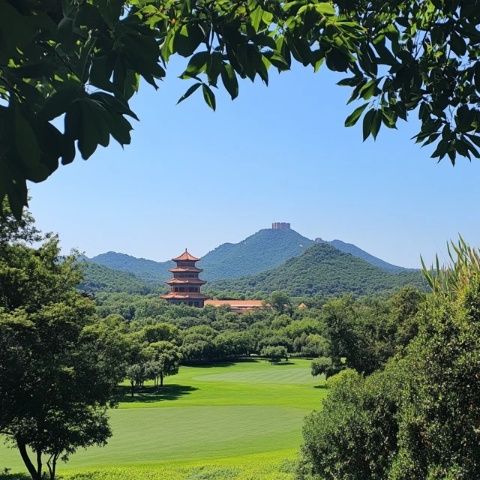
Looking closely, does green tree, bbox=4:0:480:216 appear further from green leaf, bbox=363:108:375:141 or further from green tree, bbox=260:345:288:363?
green tree, bbox=260:345:288:363

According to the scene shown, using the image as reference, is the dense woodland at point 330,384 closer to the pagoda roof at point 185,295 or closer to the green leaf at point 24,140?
the green leaf at point 24,140

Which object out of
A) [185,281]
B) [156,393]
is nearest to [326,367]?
[156,393]

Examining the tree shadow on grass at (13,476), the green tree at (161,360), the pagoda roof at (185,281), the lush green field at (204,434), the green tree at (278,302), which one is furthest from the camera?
the pagoda roof at (185,281)

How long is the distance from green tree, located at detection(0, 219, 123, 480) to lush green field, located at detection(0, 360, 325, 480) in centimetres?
385

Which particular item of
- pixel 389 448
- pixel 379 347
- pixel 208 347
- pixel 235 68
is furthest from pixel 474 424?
pixel 208 347

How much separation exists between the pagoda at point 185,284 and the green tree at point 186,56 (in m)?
126

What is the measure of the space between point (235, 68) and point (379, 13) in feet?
3.43

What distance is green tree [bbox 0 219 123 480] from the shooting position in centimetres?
1412

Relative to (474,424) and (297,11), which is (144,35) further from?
(474,424)

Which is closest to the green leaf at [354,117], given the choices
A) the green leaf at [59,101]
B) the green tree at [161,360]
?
the green leaf at [59,101]

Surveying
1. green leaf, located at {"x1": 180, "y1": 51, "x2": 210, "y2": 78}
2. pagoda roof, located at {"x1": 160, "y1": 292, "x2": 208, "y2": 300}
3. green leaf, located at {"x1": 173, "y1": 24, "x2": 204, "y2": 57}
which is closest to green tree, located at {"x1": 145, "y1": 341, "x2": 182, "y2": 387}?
green leaf, located at {"x1": 180, "y1": 51, "x2": 210, "y2": 78}

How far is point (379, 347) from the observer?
37156 millimetres

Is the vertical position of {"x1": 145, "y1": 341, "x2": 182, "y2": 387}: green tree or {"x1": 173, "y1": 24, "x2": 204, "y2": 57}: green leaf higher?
{"x1": 173, "y1": 24, "x2": 204, "y2": 57}: green leaf

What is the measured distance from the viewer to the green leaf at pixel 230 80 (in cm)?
153
